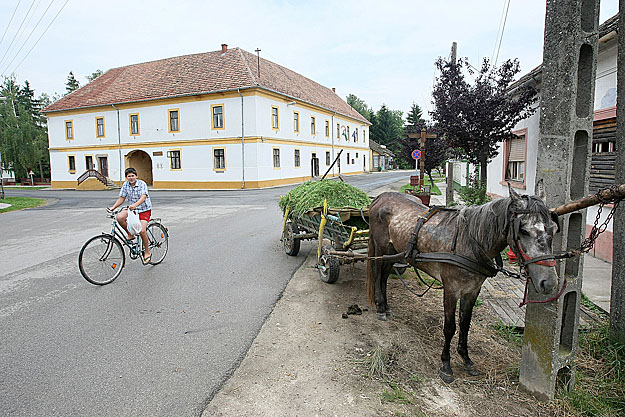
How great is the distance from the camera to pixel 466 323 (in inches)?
137

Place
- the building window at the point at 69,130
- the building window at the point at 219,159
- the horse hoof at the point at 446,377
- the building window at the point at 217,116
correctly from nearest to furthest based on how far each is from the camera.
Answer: the horse hoof at the point at 446,377, the building window at the point at 217,116, the building window at the point at 219,159, the building window at the point at 69,130

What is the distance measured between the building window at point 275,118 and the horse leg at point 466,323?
27586 mm

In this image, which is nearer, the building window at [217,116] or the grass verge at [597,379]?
the grass verge at [597,379]

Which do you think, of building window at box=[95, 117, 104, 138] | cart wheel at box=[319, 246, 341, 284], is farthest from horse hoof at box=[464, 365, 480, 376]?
building window at box=[95, 117, 104, 138]

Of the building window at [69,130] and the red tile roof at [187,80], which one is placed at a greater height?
the red tile roof at [187,80]

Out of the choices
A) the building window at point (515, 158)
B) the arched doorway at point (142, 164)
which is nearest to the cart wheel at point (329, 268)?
the building window at point (515, 158)

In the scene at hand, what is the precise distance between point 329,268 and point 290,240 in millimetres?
2041

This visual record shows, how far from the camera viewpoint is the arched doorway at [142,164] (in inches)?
1355

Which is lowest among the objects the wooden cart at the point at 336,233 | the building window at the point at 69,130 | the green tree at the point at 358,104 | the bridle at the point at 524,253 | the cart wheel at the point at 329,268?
the cart wheel at the point at 329,268

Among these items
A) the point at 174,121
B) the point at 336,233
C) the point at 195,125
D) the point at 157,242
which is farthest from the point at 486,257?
the point at 174,121

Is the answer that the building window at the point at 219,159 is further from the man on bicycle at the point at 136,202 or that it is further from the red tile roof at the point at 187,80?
the man on bicycle at the point at 136,202

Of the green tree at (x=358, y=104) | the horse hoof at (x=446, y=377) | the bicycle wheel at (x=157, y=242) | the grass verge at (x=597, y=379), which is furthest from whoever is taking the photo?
the green tree at (x=358, y=104)

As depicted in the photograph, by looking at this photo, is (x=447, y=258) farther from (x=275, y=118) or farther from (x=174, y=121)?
(x=174, y=121)

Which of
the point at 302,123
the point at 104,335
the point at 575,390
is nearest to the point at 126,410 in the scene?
the point at 104,335
